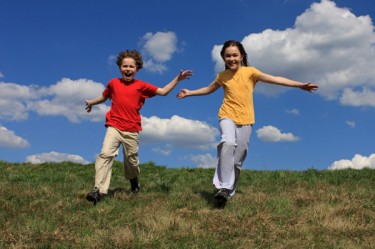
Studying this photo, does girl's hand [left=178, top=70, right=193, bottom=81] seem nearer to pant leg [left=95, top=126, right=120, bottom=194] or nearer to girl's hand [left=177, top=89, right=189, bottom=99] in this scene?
girl's hand [left=177, top=89, right=189, bottom=99]

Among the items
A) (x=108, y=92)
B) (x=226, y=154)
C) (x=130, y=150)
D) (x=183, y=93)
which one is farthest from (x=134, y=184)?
(x=226, y=154)

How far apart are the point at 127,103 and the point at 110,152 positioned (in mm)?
933

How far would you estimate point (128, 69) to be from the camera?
810 centimetres

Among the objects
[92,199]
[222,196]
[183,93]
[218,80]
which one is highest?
[218,80]

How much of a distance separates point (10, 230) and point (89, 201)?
171 cm

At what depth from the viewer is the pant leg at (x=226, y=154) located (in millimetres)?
6941

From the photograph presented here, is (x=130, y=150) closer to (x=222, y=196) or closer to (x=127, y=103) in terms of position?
(x=127, y=103)

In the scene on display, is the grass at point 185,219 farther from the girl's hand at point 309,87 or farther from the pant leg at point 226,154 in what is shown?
the girl's hand at point 309,87

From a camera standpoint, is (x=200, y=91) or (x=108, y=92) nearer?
(x=200, y=91)

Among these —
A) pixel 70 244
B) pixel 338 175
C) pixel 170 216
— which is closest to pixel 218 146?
pixel 170 216

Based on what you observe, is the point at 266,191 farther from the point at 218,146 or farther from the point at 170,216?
the point at 170,216

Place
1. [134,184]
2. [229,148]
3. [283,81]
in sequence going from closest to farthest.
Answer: [229,148]
[283,81]
[134,184]

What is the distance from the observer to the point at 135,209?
22.2 ft

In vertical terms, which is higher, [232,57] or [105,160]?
[232,57]
